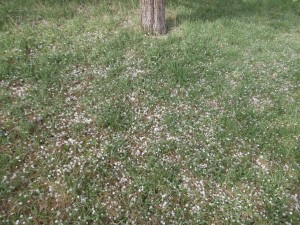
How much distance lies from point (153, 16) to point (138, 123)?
451 cm

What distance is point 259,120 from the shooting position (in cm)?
611

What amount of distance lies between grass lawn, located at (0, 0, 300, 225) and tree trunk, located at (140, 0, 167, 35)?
387mm

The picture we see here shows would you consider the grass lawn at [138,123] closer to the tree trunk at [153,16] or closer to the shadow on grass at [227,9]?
the tree trunk at [153,16]

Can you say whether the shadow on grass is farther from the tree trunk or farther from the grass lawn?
the grass lawn

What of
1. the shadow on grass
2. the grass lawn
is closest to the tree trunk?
the grass lawn

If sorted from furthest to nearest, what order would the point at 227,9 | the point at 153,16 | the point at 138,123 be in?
the point at 227,9
the point at 153,16
the point at 138,123

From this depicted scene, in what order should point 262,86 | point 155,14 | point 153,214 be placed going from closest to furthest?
point 153,214 → point 262,86 → point 155,14

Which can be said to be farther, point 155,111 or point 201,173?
point 155,111

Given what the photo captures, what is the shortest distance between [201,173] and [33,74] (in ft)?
15.4

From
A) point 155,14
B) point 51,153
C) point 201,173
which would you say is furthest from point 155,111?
point 155,14

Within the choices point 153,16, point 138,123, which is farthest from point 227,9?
point 138,123

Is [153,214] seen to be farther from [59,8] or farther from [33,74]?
[59,8]

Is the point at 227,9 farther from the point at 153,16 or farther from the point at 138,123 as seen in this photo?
the point at 138,123

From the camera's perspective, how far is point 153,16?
27.6 feet
